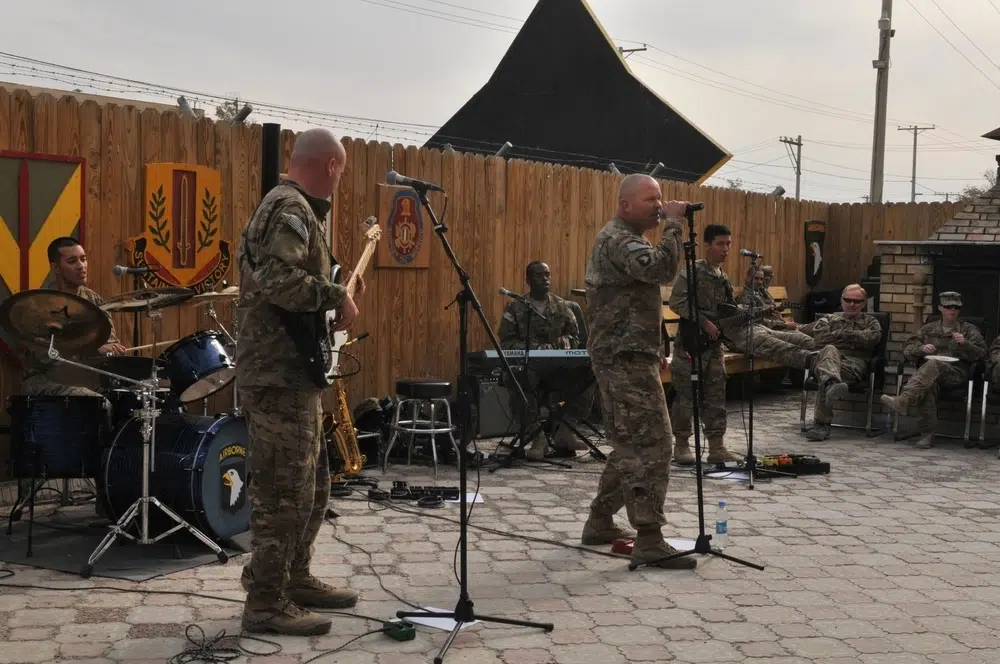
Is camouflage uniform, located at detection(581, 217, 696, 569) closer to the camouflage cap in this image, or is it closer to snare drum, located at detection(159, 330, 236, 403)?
snare drum, located at detection(159, 330, 236, 403)

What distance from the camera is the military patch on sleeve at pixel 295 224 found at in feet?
15.2

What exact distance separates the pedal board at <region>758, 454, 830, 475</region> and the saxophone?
3.41 metres

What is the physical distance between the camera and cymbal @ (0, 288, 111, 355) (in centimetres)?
595

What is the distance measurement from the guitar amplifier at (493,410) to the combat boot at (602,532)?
3441mm

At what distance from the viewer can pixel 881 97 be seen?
24062 mm

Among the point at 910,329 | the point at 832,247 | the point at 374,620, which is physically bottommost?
the point at 374,620

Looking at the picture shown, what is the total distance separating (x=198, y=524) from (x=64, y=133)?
9.63ft

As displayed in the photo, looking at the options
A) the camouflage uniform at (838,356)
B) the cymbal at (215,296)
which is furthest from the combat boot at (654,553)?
the camouflage uniform at (838,356)

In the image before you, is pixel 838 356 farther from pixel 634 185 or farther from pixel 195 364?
pixel 195 364

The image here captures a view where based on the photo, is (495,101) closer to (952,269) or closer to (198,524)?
(952,269)

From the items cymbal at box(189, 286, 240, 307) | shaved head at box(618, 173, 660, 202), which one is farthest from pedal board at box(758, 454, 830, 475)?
cymbal at box(189, 286, 240, 307)

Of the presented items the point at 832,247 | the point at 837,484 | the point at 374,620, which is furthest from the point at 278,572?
the point at 832,247

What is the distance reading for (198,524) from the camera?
6.31 metres

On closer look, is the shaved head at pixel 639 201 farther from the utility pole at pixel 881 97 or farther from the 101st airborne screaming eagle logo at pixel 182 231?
the utility pole at pixel 881 97
